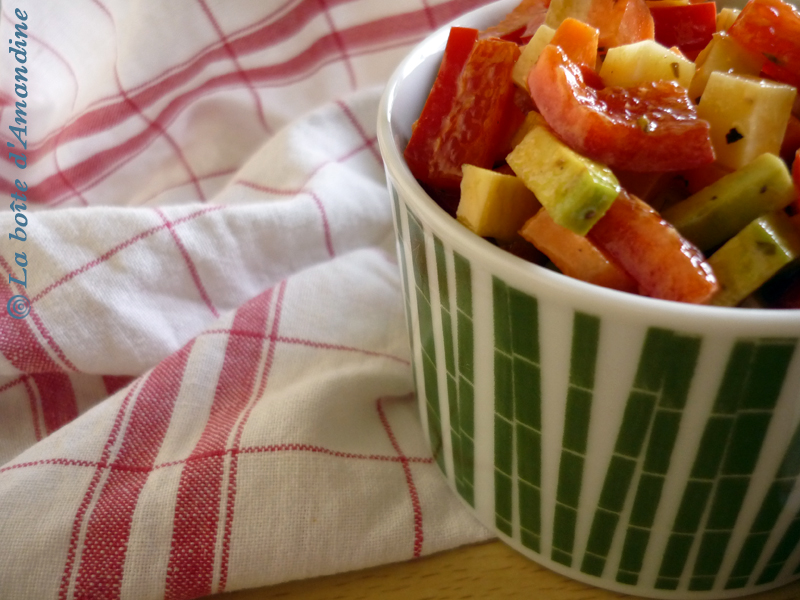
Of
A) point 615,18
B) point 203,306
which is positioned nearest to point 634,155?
point 615,18

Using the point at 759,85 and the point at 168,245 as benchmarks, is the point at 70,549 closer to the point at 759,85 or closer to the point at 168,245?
the point at 168,245

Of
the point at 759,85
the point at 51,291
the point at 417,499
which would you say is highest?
the point at 759,85

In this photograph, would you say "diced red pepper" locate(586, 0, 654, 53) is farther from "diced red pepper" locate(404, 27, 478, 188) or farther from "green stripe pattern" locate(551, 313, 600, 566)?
"green stripe pattern" locate(551, 313, 600, 566)

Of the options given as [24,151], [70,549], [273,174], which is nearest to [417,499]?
[70,549]

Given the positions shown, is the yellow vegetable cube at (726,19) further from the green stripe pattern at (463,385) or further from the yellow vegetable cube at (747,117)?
the green stripe pattern at (463,385)

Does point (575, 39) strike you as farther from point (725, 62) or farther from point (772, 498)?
point (772, 498)

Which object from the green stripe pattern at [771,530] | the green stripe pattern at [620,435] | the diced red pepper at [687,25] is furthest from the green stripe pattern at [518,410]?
the diced red pepper at [687,25]

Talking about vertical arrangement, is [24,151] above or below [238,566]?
above
